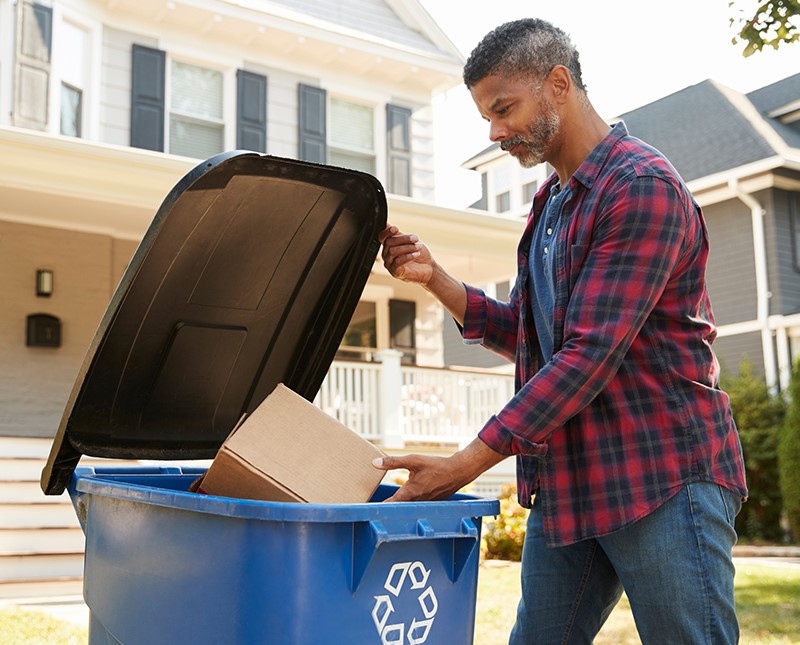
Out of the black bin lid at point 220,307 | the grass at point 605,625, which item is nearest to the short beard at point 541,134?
the black bin lid at point 220,307

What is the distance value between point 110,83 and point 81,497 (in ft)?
28.9

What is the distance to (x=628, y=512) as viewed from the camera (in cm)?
207

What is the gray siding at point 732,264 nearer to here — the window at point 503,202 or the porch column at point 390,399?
the window at point 503,202

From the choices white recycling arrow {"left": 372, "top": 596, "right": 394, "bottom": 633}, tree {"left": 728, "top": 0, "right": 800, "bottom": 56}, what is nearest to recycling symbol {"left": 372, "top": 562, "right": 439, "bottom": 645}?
white recycling arrow {"left": 372, "top": 596, "right": 394, "bottom": 633}

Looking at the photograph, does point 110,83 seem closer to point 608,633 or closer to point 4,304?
point 4,304

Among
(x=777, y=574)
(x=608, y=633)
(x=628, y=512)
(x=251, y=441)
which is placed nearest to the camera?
(x=628, y=512)

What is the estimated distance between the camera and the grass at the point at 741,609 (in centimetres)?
535

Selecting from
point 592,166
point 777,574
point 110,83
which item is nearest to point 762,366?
point 777,574

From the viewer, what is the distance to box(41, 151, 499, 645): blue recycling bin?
1.86 meters

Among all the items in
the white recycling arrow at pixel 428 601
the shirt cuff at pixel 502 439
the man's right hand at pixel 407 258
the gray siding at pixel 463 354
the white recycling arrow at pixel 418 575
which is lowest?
the white recycling arrow at pixel 428 601

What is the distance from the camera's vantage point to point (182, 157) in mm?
9445

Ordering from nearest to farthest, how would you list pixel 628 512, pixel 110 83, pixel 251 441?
pixel 628 512 → pixel 251 441 → pixel 110 83

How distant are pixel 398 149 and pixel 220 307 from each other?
10037 millimetres

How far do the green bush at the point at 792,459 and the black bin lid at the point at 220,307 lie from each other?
36.3ft
